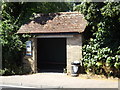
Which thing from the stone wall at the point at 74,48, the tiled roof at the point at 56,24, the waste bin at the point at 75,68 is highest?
the tiled roof at the point at 56,24

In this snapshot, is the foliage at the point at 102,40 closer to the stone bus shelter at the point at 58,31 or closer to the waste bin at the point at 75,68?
the waste bin at the point at 75,68

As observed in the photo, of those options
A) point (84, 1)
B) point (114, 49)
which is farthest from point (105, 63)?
point (84, 1)

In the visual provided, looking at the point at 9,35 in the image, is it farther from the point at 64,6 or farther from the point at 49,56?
the point at 64,6

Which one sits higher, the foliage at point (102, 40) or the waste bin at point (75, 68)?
the foliage at point (102, 40)

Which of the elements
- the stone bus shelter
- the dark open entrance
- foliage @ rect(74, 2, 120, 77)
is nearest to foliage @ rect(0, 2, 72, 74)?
the stone bus shelter

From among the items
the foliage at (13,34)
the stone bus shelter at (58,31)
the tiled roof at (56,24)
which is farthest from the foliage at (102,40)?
the foliage at (13,34)

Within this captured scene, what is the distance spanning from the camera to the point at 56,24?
1606cm

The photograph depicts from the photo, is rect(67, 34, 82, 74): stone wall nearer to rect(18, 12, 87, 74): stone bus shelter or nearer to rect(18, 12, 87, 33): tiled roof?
rect(18, 12, 87, 74): stone bus shelter

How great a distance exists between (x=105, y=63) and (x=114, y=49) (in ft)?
3.59

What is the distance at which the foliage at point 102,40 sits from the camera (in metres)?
12.7

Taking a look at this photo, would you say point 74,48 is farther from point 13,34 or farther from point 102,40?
point 13,34

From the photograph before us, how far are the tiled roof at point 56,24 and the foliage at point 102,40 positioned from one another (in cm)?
130

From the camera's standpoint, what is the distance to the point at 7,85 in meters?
11.1

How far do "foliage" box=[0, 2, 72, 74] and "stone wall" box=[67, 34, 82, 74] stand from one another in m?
3.38
